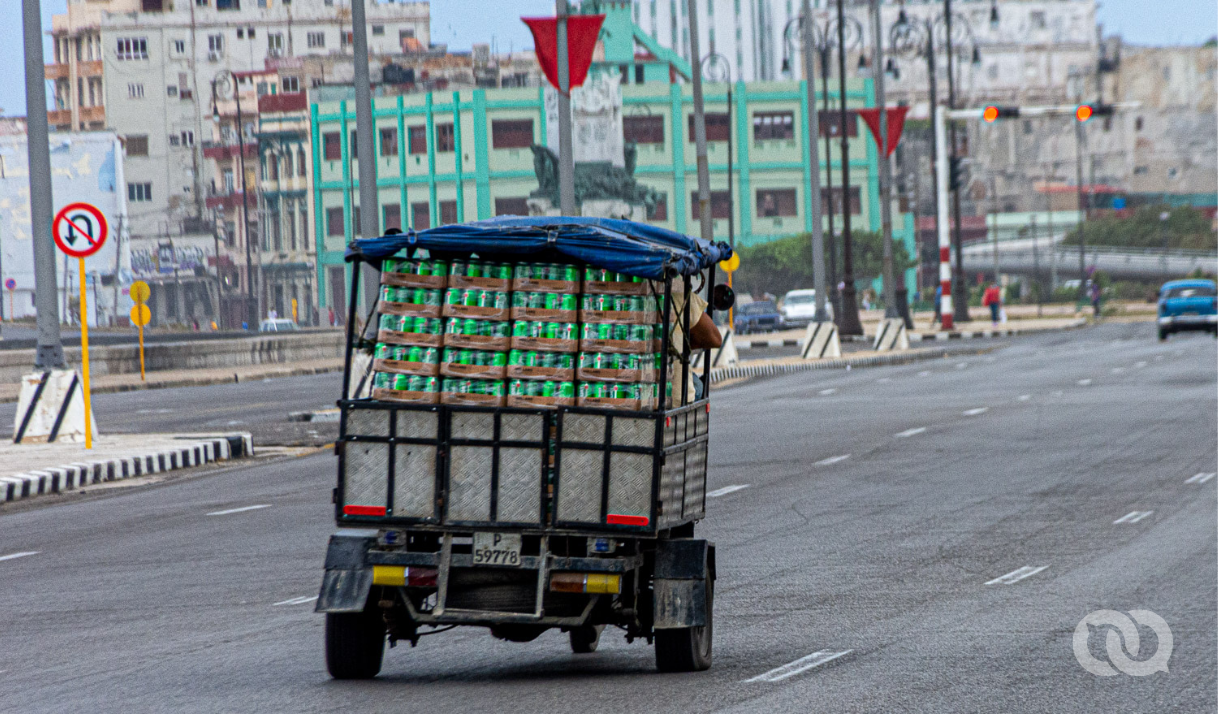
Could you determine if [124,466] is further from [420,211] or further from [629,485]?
[420,211]

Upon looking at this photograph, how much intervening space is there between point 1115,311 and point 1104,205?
5054 centimetres

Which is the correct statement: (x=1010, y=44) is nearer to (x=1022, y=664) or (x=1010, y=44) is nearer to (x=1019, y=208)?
(x=1019, y=208)

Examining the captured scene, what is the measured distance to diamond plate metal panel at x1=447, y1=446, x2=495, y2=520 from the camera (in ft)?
23.7

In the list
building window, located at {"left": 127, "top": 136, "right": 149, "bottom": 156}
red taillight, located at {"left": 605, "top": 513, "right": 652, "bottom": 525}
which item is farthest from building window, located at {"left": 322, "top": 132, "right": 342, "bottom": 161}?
red taillight, located at {"left": 605, "top": 513, "right": 652, "bottom": 525}

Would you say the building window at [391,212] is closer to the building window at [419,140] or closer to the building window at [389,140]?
the building window at [389,140]

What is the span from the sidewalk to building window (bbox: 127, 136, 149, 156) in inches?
2083

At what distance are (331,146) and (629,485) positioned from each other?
279 feet

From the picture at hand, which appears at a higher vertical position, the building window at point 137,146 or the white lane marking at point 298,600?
the building window at point 137,146

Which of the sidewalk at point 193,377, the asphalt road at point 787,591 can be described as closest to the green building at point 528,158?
the sidewalk at point 193,377

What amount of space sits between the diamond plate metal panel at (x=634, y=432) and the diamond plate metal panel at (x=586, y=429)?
0.06 metres

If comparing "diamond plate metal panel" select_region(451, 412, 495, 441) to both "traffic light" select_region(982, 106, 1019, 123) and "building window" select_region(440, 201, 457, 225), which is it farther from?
"building window" select_region(440, 201, 457, 225)

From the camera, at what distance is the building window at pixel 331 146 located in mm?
89812

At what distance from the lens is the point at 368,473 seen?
727 centimetres

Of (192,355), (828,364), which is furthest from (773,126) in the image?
(828,364)
